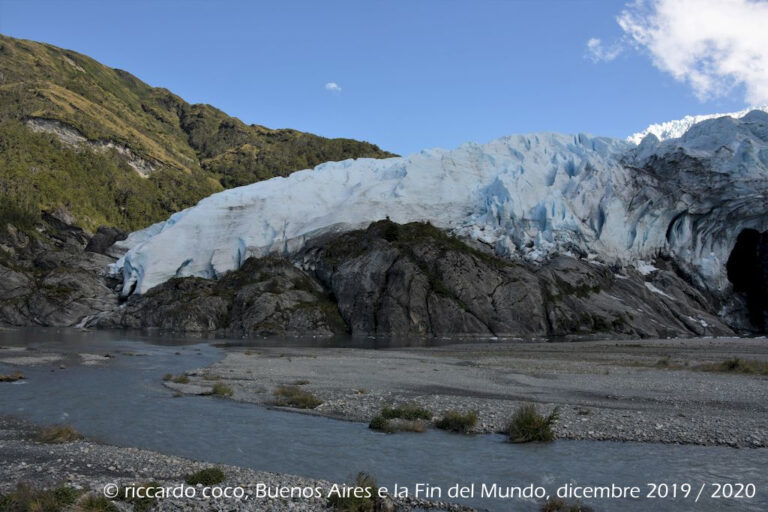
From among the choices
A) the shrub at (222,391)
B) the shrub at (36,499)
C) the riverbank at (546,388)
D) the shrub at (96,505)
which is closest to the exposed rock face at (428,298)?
the riverbank at (546,388)

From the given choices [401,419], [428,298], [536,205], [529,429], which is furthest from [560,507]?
[536,205]

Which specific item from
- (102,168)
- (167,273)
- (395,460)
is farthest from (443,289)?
(102,168)

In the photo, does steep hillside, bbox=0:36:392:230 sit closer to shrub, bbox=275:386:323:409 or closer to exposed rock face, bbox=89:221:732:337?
exposed rock face, bbox=89:221:732:337

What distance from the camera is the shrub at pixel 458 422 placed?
56.5 feet

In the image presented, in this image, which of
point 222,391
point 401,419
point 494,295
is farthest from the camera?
point 494,295

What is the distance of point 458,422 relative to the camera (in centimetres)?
1736

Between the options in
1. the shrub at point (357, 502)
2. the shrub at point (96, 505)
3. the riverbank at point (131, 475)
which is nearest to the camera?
the shrub at point (96, 505)

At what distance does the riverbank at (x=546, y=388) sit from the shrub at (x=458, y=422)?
0.98ft

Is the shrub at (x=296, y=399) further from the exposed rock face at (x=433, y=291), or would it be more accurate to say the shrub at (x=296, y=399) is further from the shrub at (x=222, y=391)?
the exposed rock face at (x=433, y=291)

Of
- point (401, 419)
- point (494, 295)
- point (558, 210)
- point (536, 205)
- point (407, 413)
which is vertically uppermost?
point (536, 205)

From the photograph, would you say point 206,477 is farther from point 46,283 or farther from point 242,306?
point 46,283

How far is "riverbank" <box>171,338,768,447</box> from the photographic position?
1708 centimetres

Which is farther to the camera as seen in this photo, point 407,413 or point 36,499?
point 407,413

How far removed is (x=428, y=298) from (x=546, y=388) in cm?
4853
